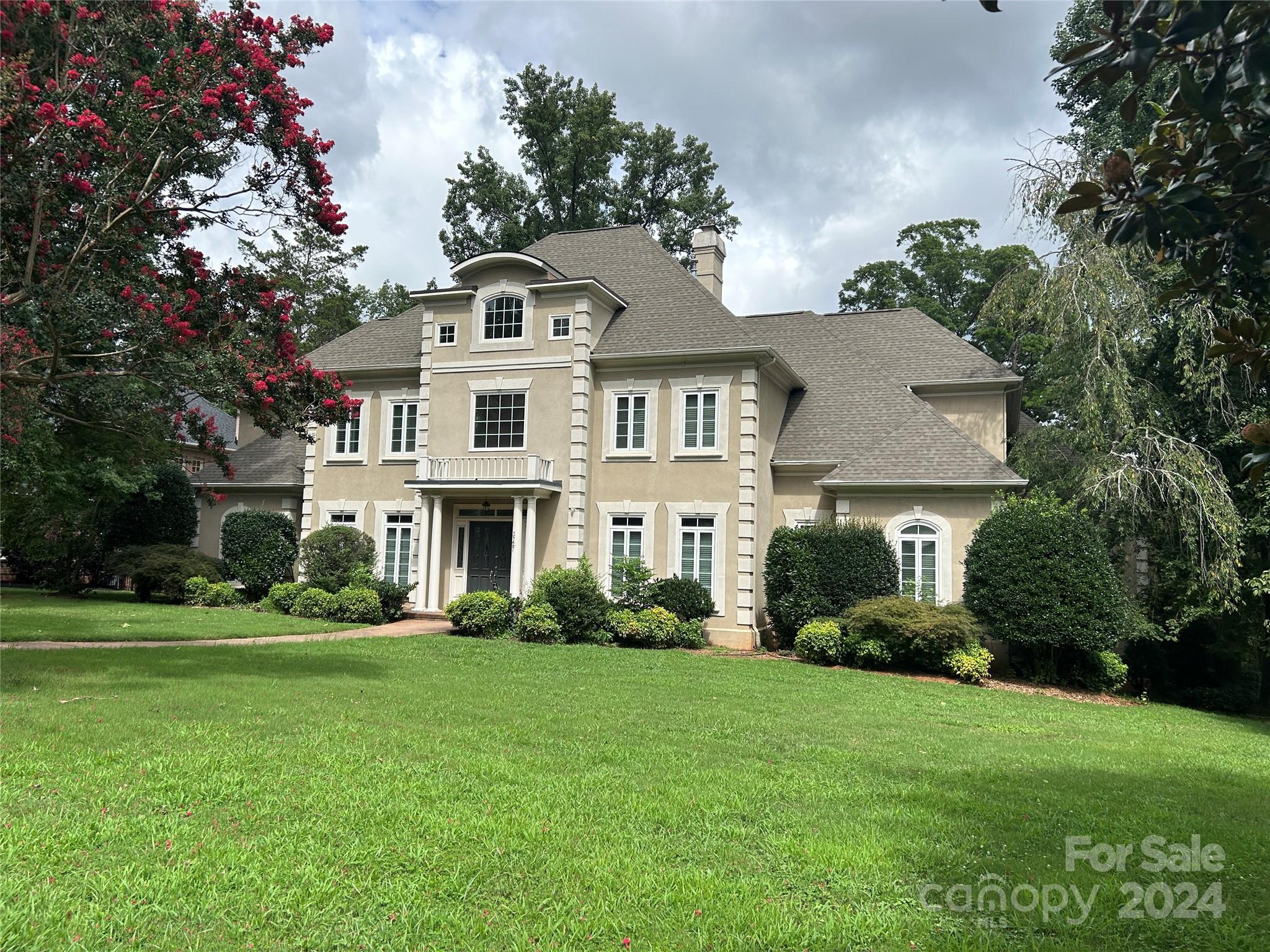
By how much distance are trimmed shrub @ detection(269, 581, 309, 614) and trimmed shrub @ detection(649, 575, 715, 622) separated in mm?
8677

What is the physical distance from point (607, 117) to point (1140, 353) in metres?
26.1

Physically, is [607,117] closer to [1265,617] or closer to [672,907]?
[1265,617]

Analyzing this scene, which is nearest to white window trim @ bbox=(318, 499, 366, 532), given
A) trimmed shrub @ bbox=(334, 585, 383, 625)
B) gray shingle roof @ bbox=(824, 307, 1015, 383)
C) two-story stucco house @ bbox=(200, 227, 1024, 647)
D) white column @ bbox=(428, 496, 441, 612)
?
two-story stucco house @ bbox=(200, 227, 1024, 647)

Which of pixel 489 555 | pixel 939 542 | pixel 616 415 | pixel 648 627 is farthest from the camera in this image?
pixel 489 555

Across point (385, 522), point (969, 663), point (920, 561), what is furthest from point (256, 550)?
point (969, 663)

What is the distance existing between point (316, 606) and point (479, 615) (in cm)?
438

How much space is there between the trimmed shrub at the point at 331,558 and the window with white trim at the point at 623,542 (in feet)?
20.1

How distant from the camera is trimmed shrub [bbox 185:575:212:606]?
72.2ft

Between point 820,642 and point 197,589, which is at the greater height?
point 197,589

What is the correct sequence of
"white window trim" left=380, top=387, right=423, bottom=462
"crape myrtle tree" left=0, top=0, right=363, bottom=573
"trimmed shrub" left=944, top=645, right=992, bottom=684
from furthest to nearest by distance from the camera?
"white window trim" left=380, top=387, right=423, bottom=462
"trimmed shrub" left=944, top=645, right=992, bottom=684
"crape myrtle tree" left=0, top=0, right=363, bottom=573

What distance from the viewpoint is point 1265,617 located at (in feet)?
57.1

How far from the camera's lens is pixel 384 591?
20.5 m

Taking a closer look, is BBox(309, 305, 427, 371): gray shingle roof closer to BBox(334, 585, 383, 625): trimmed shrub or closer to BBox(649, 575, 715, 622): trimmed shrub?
BBox(334, 585, 383, 625): trimmed shrub

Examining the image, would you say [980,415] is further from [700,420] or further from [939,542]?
[700,420]
